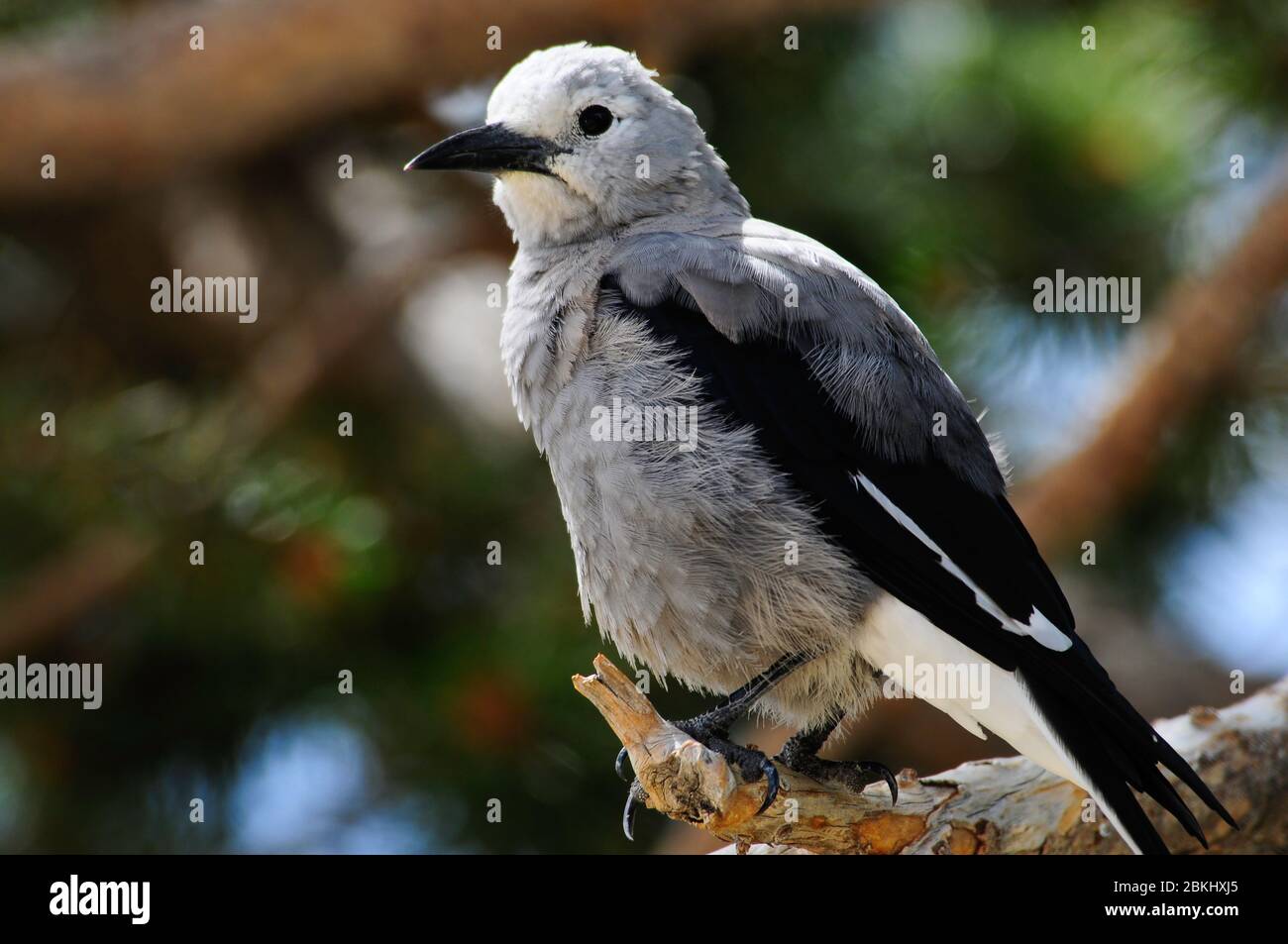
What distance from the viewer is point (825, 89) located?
5125mm

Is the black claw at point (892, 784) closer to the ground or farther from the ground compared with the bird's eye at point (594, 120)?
closer to the ground

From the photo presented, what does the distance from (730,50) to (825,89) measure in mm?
Result: 369

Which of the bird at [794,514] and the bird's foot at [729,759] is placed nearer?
the bird's foot at [729,759]

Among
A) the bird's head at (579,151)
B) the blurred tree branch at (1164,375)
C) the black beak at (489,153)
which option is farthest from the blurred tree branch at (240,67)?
the blurred tree branch at (1164,375)

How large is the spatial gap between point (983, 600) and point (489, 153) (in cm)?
151

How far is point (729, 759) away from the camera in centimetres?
289

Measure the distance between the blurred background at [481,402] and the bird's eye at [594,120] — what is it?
1099mm

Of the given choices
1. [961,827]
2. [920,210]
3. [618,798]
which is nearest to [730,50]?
[920,210]

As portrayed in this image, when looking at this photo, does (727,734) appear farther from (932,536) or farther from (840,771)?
(932,536)
